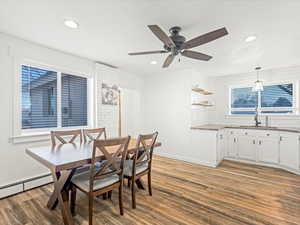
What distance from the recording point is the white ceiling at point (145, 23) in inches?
66.8

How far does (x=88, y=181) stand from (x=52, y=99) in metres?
1.95

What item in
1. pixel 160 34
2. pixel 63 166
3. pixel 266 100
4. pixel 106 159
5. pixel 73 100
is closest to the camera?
pixel 63 166

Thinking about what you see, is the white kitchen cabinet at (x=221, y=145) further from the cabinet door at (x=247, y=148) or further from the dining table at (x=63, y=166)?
the dining table at (x=63, y=166)

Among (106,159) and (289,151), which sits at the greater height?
(106,159)

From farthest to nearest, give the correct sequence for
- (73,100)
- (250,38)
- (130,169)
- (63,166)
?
(73,100) → (250,38) → (130,169) → (63,166)

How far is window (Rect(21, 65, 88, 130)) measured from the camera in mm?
2713

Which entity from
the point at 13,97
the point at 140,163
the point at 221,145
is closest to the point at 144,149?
the point at 140,163

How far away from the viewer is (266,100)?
4312 millimetres

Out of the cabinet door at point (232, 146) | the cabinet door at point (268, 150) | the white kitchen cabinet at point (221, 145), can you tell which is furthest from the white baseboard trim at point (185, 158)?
the cabinet door at point (268, 150)

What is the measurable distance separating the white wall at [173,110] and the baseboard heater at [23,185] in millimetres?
2888

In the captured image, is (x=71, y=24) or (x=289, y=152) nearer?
(x=71, y=24)

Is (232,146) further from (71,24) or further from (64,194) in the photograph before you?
(71,24)

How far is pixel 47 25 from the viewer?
2.10m

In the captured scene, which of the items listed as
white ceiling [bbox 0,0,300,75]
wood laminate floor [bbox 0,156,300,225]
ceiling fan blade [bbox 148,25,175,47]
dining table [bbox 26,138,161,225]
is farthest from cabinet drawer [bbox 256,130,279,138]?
dining table [bbox 26,138,161,225]
